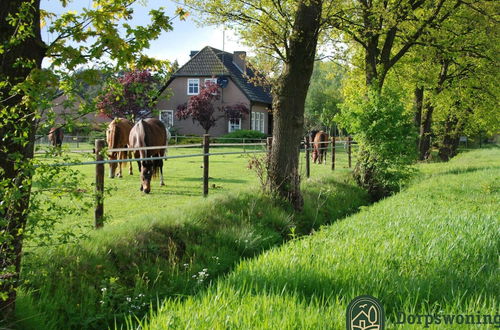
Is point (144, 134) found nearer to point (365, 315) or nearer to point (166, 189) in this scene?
point (166, 189)

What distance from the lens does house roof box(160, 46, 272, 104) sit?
4300cm

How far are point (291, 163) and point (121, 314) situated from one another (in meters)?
6.27

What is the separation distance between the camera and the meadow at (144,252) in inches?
185

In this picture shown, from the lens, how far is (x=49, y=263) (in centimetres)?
513

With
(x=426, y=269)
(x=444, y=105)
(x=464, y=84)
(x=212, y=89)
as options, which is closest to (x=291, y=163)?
(x=426, y=269)

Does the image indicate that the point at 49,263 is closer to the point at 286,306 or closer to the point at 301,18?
the point at 286,306

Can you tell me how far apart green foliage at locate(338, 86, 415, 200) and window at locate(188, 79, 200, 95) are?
100ft

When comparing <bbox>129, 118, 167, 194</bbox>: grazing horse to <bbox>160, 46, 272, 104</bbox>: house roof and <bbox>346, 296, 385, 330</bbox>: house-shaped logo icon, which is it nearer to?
<bbox>346, 296, 385, 330</bbox>: house-shaped logo icon

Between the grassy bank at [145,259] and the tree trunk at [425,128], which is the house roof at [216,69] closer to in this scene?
the tree trunk at [425,128]

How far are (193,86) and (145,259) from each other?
Answer: 39030mm

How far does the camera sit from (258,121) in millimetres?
45656

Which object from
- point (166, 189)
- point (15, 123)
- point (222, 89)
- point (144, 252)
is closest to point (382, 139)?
point (166, 189)

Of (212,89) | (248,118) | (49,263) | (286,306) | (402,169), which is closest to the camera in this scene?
(286,306)

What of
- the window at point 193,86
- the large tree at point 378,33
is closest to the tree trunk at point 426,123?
the large tree at point 378,33
